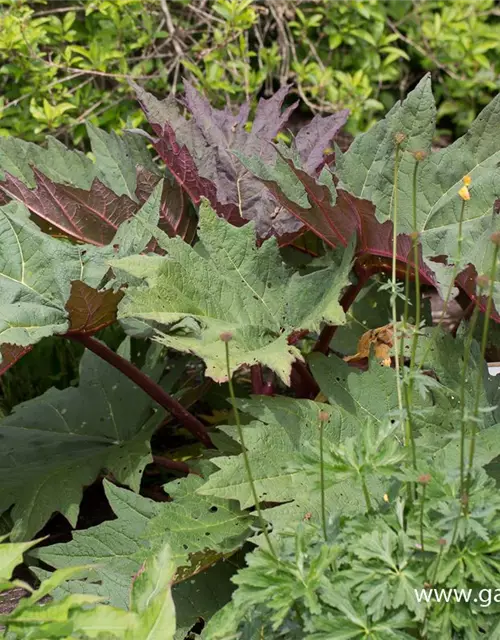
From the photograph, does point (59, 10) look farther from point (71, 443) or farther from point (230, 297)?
point (230, 297)

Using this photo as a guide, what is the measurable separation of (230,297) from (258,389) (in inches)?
14.1

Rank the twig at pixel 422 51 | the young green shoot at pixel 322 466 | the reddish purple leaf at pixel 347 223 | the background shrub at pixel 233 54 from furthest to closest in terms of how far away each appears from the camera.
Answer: the twig at pixel 422 51 → the background shrub at pixel 233 54 → the reddish purple leaf at pixel 347 223 → the young green shoot at pixel 322 466

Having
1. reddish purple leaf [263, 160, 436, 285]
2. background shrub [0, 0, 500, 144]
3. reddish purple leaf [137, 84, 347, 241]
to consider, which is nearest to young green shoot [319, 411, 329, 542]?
reddish purple leaf [263, 160, 436, 285]

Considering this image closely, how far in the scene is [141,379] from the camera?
179 cm

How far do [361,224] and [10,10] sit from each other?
1981mm

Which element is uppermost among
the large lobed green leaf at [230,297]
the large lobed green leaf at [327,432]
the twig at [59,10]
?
the twig at [59,10]

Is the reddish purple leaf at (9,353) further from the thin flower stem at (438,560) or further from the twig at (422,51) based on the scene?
the twig at (422,51)

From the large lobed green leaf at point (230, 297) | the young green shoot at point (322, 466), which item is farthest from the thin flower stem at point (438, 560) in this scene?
the large lobed green leaf at point (230, 297)

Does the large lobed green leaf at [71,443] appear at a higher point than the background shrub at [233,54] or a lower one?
lower

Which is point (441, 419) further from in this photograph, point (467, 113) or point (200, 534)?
point (467, 113)

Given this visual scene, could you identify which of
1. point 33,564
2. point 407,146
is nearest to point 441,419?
point 407,146

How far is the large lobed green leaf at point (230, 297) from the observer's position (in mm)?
1484

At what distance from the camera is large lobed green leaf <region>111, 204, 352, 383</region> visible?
1.48 metres

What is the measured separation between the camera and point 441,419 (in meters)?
1.54
